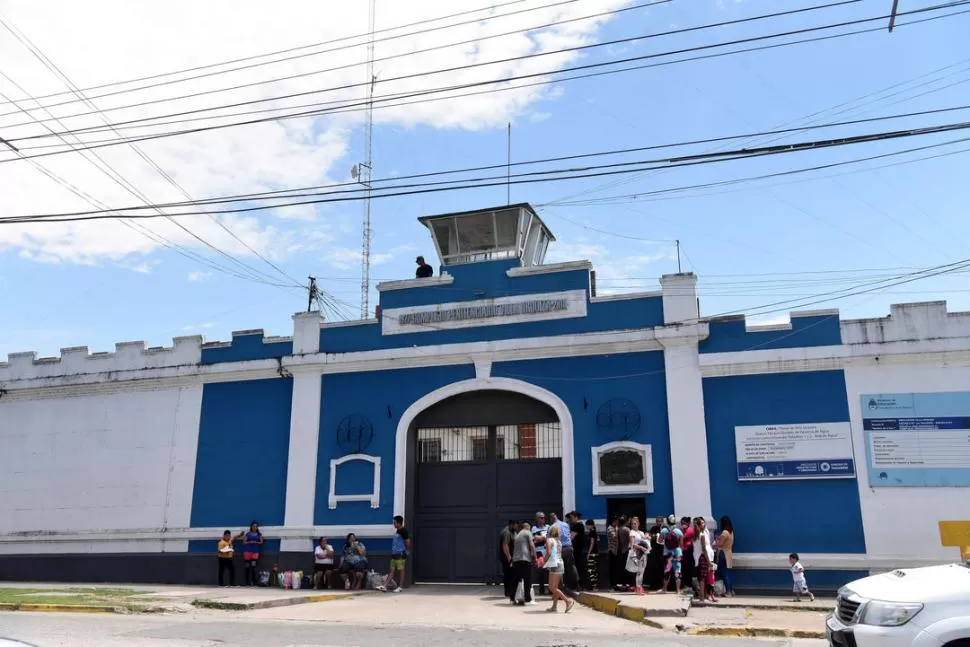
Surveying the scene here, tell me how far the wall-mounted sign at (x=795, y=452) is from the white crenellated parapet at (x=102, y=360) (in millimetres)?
14381

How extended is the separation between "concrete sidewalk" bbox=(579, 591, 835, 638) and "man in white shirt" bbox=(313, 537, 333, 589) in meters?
6.22

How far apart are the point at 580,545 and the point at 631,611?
4054 mm

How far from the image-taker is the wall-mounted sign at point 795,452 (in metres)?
17.0

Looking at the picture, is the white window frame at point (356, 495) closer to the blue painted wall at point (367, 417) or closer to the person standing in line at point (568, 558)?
the blue painted wall at point (367, 417)

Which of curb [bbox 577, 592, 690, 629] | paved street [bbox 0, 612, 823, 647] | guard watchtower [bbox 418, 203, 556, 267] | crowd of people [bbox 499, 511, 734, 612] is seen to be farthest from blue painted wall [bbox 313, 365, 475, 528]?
paved street [bbox 0, 612, 823, 647]

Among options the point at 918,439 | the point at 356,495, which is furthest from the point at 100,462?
the point at 918,439

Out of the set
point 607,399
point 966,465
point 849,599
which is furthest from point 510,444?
point 849,599

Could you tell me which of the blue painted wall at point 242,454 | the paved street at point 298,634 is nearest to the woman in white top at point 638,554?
the paved street at point 298,634

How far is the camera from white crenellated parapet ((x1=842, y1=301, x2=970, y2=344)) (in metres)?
17.1

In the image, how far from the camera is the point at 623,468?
59.7 feet

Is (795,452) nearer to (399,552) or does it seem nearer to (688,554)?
(688,554)

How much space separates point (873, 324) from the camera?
1750 cm

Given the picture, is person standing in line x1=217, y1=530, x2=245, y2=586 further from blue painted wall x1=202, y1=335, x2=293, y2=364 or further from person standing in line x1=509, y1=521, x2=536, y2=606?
person standing in line x1=509, y1=521, x2=536, y2=606

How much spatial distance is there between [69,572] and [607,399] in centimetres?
1494
